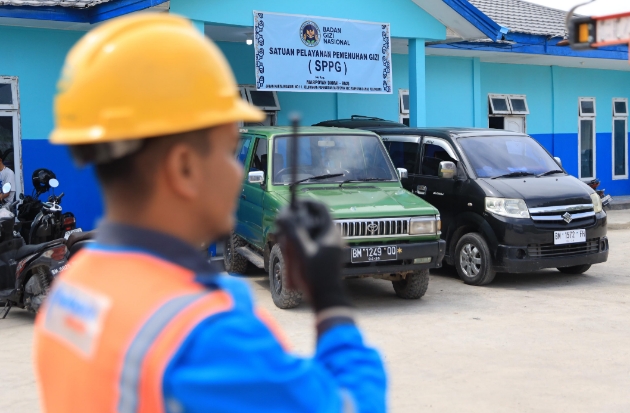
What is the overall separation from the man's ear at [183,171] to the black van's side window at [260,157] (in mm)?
7739

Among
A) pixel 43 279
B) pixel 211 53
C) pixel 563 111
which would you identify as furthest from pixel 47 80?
pixel 563 111

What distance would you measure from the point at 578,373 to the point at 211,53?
527 centimetres

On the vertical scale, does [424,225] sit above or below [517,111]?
below

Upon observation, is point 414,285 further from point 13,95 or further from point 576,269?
point 13,95

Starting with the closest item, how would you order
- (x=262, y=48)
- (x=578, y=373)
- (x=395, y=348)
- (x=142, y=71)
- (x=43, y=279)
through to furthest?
(x=142, y=71) < (x=578, y=373) < (x=395, y=348) < (x=43, y=279) < (x=262, y=48)

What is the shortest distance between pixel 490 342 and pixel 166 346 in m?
6.04

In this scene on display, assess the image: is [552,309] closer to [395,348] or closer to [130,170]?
[395,348]

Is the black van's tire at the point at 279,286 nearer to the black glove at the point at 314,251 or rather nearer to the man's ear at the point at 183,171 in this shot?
the black glove at the point at 314,251

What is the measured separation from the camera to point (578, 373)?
5.94 metres

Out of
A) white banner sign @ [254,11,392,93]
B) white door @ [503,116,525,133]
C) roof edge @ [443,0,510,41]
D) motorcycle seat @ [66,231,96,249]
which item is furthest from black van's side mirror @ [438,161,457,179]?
white door @ [503,116,525,133]

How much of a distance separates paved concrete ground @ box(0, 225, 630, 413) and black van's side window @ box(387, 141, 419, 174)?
62.2 inches

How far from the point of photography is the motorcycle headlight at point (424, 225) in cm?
834

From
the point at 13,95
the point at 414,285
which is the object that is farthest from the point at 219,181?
the point at 13,95

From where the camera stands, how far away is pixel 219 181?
1410 millimetres
